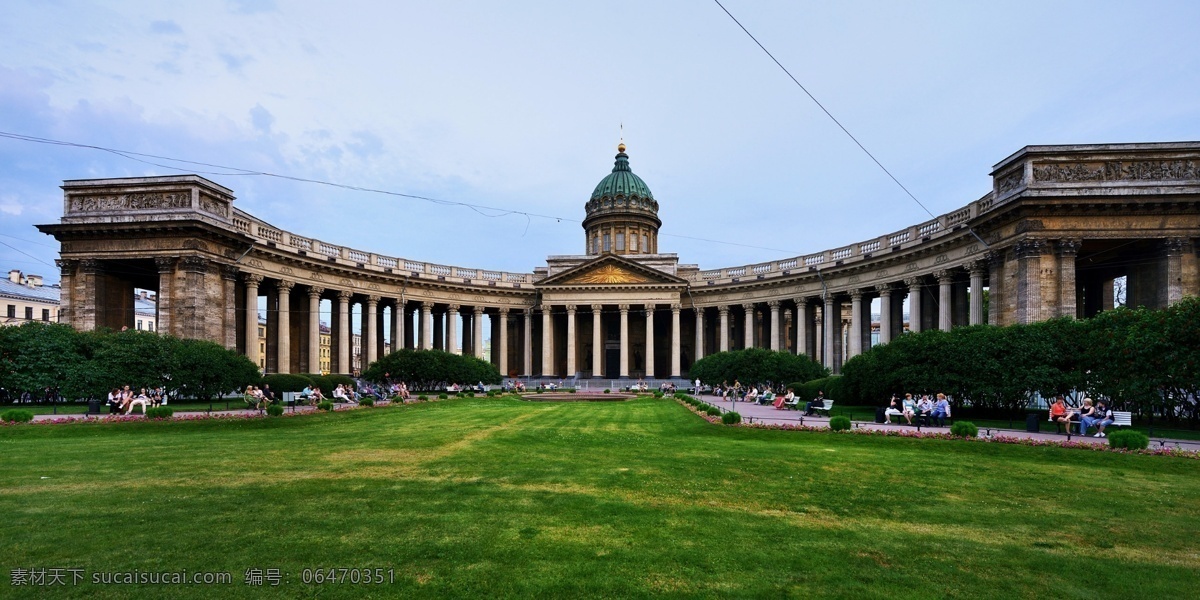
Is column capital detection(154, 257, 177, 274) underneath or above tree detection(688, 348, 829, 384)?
above

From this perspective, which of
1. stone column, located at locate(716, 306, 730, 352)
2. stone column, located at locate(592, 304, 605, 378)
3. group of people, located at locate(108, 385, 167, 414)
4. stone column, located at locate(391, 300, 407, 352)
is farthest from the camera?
stone column, located at locate(592, 304, 605, 378)

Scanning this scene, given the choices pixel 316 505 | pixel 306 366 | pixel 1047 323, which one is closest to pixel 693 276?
pixel 306 366

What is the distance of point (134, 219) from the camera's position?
34.1 metres

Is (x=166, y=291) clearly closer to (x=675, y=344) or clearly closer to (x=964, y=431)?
(x=964, y=431)

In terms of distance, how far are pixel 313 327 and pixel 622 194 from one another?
142 feet

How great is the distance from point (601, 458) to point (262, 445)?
9153 millimetres

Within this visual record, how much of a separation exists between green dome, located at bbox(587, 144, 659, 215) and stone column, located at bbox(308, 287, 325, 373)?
133ft

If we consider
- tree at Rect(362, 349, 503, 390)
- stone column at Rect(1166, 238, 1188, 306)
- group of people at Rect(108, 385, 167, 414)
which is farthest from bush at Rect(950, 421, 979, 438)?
tree at Rect(362, 349, 503, 390)

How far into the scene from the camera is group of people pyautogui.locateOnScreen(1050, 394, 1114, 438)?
1817 cm

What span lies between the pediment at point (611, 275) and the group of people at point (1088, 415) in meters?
43.6

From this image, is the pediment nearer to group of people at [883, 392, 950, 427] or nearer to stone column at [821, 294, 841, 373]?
stone column at [821, 294, 841, 373]

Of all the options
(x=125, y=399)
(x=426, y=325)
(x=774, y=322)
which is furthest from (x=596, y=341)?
(x=125, y=399)

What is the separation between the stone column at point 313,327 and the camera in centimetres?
4606

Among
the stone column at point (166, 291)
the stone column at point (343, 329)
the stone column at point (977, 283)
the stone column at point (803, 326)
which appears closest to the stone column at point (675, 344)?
the stone column at point (803, 326)
